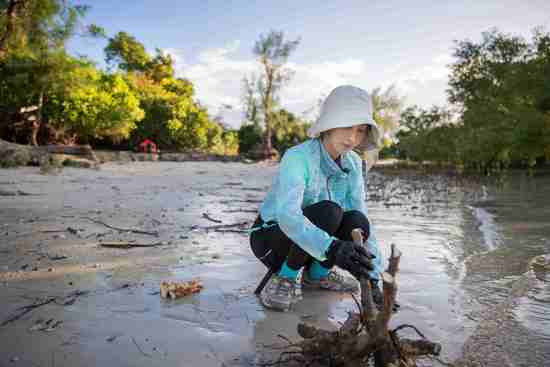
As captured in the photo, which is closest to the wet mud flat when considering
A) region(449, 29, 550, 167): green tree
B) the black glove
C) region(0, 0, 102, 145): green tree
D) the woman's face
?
the black glove

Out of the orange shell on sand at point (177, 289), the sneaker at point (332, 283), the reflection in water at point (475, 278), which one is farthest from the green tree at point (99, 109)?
the sneaker at point (332, 283)

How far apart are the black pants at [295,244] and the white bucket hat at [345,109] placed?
46cm

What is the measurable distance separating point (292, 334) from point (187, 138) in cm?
2370

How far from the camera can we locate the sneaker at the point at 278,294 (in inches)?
89.5

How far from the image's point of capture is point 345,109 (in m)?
2.21

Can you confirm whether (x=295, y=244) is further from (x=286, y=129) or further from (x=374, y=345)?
(x=286, y=129)

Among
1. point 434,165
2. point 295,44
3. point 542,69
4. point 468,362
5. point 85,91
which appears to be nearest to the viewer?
point 468,362

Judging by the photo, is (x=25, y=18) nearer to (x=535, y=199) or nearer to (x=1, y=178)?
(x=1, y=178)

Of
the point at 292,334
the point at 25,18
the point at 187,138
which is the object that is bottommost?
the point at 292,334

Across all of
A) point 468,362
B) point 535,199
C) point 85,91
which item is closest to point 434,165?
point 535,199

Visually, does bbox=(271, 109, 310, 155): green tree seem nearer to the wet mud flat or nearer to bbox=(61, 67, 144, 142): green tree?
bbox=(61, 67, 144, 142): green tree

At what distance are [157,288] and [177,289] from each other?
206 millimetres

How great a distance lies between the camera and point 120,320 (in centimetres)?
200

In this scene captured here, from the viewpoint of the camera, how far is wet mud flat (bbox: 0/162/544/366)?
1754 mm
